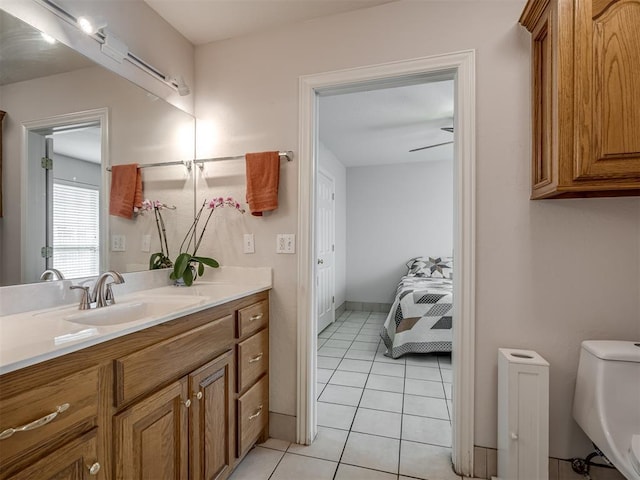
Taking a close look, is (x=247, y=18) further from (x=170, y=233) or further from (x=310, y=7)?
(x=170, y=233)

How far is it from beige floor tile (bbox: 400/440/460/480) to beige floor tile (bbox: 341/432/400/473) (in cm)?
5

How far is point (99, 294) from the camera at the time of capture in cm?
131

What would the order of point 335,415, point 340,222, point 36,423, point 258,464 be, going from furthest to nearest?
1. point 340,222
2. point 335,415
3. point 258,464
4. point 36,423

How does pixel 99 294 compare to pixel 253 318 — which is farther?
pixel 253 318

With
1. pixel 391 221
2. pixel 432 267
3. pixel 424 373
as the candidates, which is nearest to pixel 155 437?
pixel 424 373

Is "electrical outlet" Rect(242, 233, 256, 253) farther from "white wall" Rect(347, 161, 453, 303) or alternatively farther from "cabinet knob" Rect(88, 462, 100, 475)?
"white wall" Rect(347, 161, 453, 303)

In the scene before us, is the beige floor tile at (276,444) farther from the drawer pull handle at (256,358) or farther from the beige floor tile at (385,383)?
the beige floor tile at (385,383)

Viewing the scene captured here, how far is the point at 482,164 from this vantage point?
1571 millimetres

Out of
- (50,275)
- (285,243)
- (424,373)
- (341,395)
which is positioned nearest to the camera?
(50,275)

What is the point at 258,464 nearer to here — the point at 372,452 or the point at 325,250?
the point at 372,452

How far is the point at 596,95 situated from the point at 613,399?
Result: 120cm

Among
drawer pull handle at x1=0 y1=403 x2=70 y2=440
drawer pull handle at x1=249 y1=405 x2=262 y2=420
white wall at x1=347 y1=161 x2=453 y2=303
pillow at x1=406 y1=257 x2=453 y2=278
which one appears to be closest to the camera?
drawer pull handle at x1=0 y1=403 x2=70 y2=440

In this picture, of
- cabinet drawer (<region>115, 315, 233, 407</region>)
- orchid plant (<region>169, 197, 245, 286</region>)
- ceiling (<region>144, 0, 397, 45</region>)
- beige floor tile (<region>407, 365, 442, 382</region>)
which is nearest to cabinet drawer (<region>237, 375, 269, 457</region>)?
cabinet drawer (<region>115, 315, 233, 407</region>)

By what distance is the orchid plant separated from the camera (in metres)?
1.82
